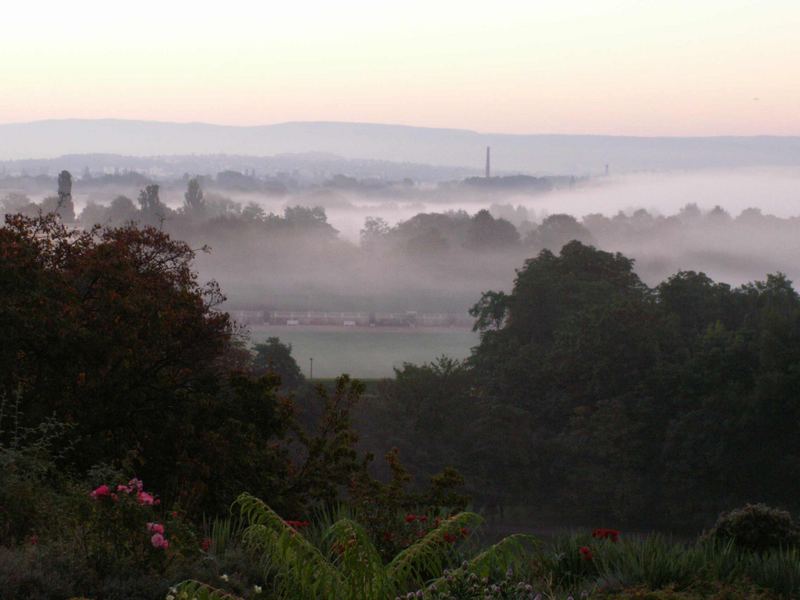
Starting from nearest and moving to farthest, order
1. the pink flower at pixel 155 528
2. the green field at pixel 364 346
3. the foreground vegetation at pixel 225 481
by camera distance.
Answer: the pink flower at pixel 155 528 → the foreground vegetation at pixel 225 481 → the green field at pixel 364 346

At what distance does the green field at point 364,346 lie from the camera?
13811 centimetres

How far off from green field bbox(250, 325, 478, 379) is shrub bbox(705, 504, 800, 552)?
117 meters

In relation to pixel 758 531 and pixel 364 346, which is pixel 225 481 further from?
pixel 364 346

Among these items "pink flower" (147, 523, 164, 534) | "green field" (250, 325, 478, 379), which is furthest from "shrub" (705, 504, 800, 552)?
"green field" (250, 325, 478, 379)

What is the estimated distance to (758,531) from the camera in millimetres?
12898

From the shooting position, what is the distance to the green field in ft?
453

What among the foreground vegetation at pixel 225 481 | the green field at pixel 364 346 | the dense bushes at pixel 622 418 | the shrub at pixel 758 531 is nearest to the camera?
the foreground vegetation at pixel 225 481

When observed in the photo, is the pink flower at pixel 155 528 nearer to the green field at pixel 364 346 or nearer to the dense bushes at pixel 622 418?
the dense bushes at pixel 622 418

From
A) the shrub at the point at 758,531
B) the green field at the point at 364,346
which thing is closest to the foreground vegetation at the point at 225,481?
the shrub at the point at 758,531

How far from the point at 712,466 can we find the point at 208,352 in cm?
3390

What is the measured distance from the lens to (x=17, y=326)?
59.5 ft

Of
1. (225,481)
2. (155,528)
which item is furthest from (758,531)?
(225,481)

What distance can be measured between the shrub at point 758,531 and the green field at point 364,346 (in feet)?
384

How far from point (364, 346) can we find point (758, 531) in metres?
148
